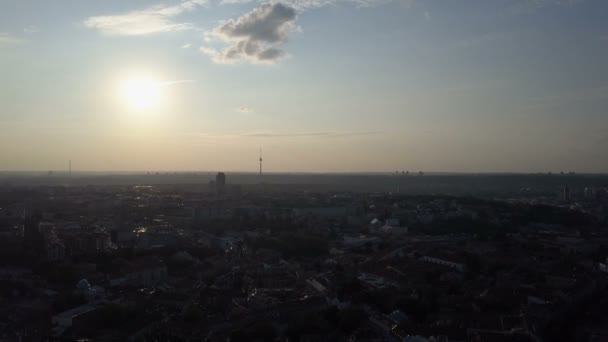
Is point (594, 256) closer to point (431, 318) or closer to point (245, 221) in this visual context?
point (431, 318)

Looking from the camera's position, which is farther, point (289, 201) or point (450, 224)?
point (289, 201)

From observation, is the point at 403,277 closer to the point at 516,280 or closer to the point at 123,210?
the point at 516,280

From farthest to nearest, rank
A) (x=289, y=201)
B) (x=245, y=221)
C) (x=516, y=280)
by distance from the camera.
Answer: (x=289, y=201) → (x=245, y=221) → (x=516, y=280)

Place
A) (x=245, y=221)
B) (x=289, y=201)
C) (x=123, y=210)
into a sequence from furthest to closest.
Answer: (x=289, y=201) < (x=123, y=210) < (x=245, y=221)

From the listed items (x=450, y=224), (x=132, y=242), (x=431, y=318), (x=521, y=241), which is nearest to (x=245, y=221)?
(x=132, y=242)

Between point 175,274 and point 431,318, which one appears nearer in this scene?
point 431,318

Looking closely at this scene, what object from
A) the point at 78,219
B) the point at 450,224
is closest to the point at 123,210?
the point at 78,219

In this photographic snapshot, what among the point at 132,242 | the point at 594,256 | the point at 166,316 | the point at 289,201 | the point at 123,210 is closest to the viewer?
the point at 166,316

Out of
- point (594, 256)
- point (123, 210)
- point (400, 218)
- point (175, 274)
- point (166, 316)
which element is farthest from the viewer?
point (123, 210)
